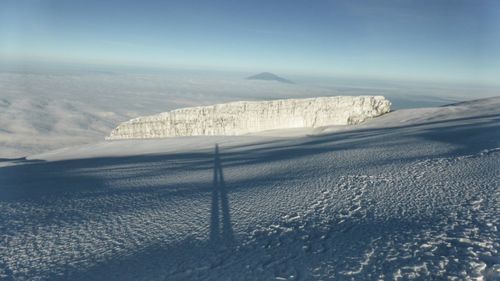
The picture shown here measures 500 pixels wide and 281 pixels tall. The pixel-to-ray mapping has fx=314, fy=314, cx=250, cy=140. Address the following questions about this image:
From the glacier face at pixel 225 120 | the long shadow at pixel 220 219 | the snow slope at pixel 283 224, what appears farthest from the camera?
the glacier face at pixel 225 120

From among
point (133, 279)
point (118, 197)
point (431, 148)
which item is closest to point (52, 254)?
point (133, 279)

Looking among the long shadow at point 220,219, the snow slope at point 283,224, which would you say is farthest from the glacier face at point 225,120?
the long shadow at point 220,219

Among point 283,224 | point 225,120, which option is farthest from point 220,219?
point 225,120

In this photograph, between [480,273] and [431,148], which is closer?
[480,273]

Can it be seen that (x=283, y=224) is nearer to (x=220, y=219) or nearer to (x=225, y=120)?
(x=220, y=219)

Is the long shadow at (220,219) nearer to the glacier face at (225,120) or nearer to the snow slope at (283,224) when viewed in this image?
the snow slope at (283,224)

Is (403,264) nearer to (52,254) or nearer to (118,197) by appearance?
(52,254)

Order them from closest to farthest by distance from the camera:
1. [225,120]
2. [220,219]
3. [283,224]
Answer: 1. [283,224]
2. [220,219]
3. [225,120]

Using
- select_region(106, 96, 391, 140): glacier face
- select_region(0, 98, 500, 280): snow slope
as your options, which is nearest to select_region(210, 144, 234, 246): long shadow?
select_region(0, 98, 500, 280): snow slope
